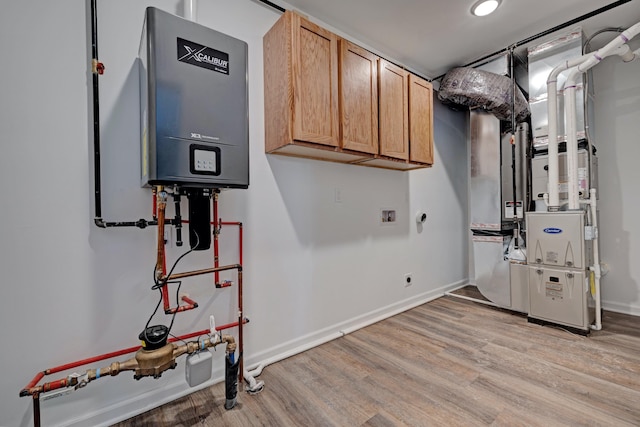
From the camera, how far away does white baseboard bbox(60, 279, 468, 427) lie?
4.65 ft

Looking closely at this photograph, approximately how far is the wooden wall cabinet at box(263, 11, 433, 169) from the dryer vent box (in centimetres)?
41

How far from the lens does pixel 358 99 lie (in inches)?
85.0

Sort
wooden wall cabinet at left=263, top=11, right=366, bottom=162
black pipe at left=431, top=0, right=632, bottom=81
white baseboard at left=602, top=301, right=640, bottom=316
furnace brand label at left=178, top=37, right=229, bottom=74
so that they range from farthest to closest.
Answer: white baseboard at left=602, top=301, right=640, bottom=316 → black pipe at left=431, top=0, right=632, bottom=81 → wooden wall cabinet at left=263, top=11, right=366, bottom=162 → furnace brand label at left=178, top=37, right=229, bottom=74

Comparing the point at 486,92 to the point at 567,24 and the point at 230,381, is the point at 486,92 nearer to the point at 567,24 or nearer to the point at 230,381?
the point at 567,24

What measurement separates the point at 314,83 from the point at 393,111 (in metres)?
0.87

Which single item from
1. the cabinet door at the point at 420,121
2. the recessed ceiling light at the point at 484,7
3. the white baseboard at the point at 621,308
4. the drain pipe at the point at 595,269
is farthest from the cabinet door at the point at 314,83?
the white baseboard at the point at 621,308

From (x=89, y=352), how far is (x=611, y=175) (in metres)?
4.67

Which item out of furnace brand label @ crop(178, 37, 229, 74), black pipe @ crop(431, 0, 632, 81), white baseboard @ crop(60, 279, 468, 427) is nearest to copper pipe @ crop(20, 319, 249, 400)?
white baseboard @ crop(60, 279, 468, 427)

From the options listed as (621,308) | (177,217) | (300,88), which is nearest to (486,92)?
(300,88)

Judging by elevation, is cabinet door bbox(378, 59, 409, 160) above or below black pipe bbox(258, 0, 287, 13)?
below

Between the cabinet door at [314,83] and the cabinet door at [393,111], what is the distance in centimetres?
51

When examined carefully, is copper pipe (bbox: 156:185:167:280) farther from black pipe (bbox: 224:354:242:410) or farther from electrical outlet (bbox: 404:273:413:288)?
electrical outlet (bbox: 404:273:413:288)

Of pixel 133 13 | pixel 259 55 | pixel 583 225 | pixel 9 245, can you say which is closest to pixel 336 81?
pixel 259 55

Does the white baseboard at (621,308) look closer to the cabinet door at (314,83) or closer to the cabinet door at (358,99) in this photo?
the cabinet door at (358,99)
